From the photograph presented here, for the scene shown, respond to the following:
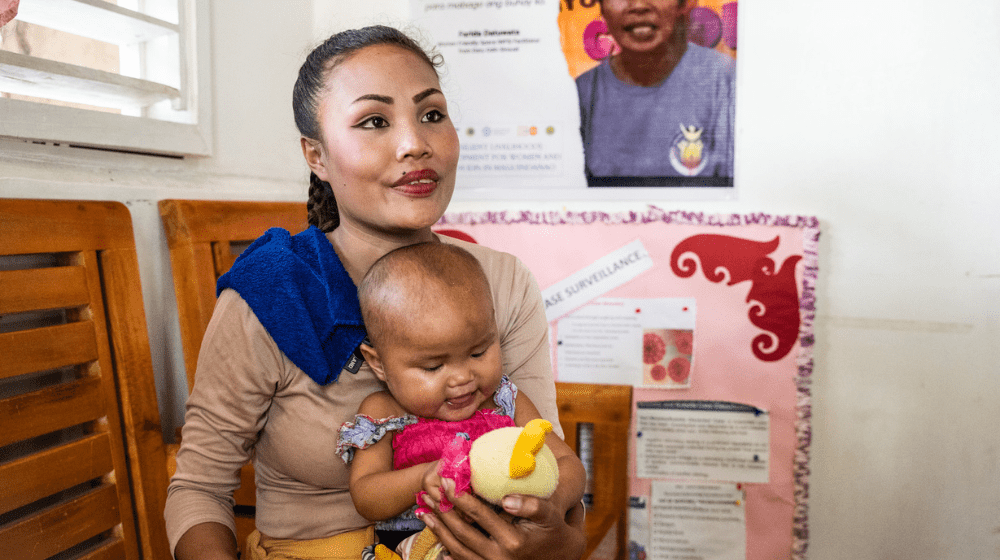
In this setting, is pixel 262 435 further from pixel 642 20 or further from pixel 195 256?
pixel 642 20

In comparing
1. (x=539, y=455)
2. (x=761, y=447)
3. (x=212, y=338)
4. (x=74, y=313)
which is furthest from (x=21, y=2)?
(x=761, y=447)

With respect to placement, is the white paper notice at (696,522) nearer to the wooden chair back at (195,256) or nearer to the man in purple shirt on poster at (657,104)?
the man in purple shirt on poster at (657,104)

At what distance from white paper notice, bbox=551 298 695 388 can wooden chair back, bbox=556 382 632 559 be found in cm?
25

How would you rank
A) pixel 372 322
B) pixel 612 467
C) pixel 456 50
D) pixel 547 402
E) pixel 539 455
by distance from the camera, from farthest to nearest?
pixel 456 50
pixel 612 467
pixel 547 402
pixel 372 322
pixel 539 455

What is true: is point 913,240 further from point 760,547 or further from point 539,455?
point 539,455

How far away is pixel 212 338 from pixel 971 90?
1708 millimetres

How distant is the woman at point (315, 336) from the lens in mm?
892

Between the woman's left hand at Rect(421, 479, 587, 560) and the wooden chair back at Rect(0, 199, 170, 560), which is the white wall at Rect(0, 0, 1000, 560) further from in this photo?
the woman's left hand at Rect(421, 479, 587, 560)

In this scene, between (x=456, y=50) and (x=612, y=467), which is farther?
(x=456, y=50)

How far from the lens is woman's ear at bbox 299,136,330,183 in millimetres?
993

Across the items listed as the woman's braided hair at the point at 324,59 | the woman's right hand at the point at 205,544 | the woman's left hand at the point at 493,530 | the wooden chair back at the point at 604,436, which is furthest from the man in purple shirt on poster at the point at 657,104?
the woman's right hand at the point at 205,544

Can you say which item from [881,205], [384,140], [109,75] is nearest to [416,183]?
[384,140]

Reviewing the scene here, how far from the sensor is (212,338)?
2.96 feet

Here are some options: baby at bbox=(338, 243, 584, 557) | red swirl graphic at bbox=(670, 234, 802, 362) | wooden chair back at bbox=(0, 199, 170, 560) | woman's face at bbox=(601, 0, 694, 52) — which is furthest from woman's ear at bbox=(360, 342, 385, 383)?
woman's face at bbox=(601, 0, 694, 52)
